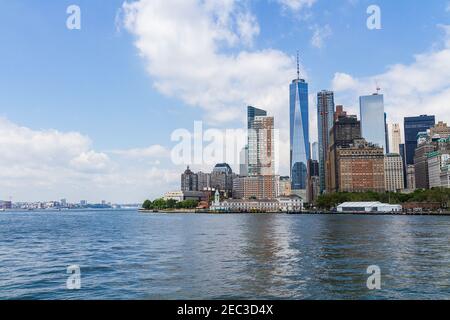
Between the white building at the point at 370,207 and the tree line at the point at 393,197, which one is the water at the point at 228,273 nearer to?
the tree line at the point at 393,197

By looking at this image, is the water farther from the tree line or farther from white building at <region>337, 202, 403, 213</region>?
white building at <region>337, 202, 403, 213</region>

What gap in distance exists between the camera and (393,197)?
171375mm

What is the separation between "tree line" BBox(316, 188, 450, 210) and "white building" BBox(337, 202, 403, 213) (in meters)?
7.61

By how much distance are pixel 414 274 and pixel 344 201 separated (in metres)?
166

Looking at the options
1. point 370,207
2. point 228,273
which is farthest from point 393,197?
point 228,273

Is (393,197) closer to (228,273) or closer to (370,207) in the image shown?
(370,207)

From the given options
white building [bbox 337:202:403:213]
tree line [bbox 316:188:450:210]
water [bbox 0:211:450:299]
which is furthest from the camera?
white building [bbox 337:202:403:213]

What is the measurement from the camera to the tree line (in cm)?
14807

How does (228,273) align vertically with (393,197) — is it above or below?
below

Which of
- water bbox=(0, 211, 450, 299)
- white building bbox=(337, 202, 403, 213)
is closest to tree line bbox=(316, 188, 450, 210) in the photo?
white building bbox=(337, 202, 403, 213)

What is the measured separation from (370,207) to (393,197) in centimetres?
1740
